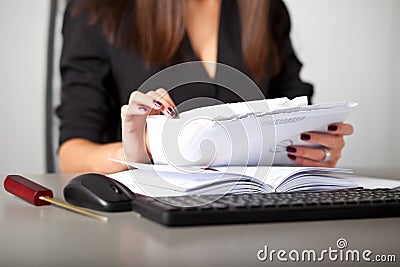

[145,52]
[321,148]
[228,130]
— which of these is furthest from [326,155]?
[145,52]

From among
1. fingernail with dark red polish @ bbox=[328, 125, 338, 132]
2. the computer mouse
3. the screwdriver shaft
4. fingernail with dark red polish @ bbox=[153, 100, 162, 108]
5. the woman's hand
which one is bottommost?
the screwdriver shaft

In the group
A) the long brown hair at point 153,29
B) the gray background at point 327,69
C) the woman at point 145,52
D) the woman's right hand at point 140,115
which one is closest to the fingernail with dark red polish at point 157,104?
the woman's right hand at point 140,115

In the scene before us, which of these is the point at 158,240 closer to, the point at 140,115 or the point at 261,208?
the point at 261,208

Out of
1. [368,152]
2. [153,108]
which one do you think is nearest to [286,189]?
[153,108]

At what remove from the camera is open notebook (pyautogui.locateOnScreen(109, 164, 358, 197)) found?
0.85 meters

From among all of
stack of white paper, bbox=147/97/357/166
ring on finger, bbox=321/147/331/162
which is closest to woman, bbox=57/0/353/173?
ring on finger, bbox=321/147/331/162

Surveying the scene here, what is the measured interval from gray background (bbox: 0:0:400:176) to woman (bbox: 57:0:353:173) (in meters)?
0.77

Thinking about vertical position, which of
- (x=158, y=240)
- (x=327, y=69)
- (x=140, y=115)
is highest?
(x=327, y=69)

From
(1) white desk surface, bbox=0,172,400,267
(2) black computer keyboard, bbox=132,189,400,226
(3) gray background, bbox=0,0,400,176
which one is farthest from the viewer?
(3) gray background, bbox=0,0,400,176

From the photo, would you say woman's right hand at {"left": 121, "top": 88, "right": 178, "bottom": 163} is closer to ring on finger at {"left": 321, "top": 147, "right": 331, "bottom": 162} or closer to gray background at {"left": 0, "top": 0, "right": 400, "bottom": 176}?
ring on finger at {"left": 321, "top": 147, "right": 331, "bottom": 162}

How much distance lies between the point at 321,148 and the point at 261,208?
474 millimetres

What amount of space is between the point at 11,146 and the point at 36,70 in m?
0.30

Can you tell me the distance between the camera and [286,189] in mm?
886

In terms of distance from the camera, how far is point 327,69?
2.85m
